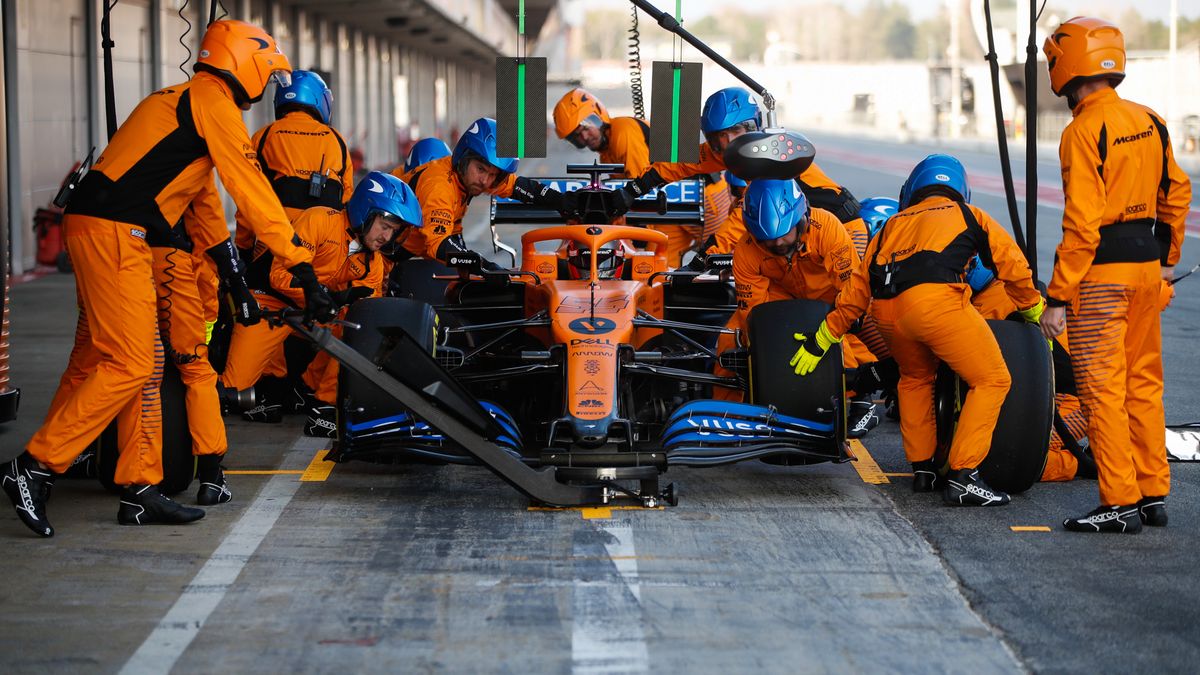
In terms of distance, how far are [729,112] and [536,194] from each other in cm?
127

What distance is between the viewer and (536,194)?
927 cm

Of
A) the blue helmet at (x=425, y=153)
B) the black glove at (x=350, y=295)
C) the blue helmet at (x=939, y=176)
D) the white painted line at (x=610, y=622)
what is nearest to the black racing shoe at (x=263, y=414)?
the black glove at (x=350, y=295)

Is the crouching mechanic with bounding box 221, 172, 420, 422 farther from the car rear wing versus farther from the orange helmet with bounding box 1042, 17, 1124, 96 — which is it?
the orange helmet with bounding box 1042, 17, 1124, 96

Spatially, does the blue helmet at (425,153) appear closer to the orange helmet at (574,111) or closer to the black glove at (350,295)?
the orange helmet at (574,111)

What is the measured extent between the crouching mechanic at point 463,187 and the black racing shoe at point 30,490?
3398 millimetres

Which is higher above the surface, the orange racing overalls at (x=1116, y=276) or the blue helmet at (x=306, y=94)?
the blue helmet at (x=306, y=94)

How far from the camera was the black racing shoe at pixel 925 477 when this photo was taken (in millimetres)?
6844

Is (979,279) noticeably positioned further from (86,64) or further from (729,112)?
(86,64)

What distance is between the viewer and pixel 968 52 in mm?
156875

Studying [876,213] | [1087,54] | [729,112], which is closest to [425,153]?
[729,112]

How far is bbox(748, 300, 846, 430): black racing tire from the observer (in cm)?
673

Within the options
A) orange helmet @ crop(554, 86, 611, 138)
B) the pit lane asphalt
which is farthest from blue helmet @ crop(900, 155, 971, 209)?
orange helmet @ crop(554, 86, 611, 138)

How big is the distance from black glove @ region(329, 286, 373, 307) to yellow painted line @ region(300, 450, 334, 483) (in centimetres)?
76

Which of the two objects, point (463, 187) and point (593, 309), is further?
point (463, 187)
